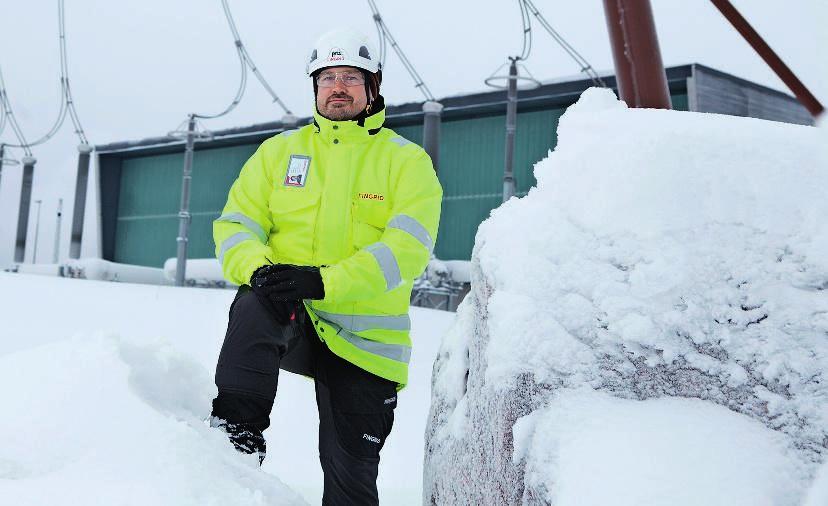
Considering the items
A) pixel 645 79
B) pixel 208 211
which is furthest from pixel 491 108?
pixel 645 79

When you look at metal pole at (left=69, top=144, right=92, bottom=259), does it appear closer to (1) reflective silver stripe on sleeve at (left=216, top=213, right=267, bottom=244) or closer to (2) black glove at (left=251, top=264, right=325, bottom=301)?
(1) reflective silver stripe on sleeve at (left=216, top=213, right=267, bottom=244)

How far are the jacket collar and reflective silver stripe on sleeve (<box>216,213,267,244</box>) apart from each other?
43cm

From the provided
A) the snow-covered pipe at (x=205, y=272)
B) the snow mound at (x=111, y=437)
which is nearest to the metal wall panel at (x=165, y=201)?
the snow-covered pipe at (x=205, y=272)

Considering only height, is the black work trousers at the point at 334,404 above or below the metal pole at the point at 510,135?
below

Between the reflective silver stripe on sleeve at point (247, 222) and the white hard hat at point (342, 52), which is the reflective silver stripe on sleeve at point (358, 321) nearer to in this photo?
the reflective silver stripe on sleeve at point (247, 222)

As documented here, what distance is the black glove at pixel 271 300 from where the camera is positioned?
2623 mm

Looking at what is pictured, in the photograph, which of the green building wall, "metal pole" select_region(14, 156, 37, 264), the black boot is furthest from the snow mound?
"metal pole" select_region(14, 156, 37, 264)

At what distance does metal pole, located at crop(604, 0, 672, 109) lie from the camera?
3.32m

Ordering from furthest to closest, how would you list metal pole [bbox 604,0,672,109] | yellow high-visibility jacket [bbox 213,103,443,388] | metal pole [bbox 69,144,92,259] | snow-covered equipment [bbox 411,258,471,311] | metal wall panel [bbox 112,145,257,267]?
metal wall panel [bbox 112,145,257,267]
metal pole [bbox 69,144,92,259]
snow-covered equipment [bbox 411,258,471,311]
metal pole [bbox 604,0,672,109]
yellow high-visibility jacket [bbox 213,103,443,388]

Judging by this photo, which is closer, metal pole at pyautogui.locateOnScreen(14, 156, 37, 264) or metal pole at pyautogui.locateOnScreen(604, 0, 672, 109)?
metal pole at pyautogui.locateOnScreen(604, 0, 672, 109)

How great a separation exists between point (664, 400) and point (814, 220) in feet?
1.96

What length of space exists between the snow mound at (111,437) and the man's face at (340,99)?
1108mm

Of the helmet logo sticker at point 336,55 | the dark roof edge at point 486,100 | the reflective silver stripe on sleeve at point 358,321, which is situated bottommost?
the reflective silver stripe on sleeve at point 358,321

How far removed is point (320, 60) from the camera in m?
3.06
